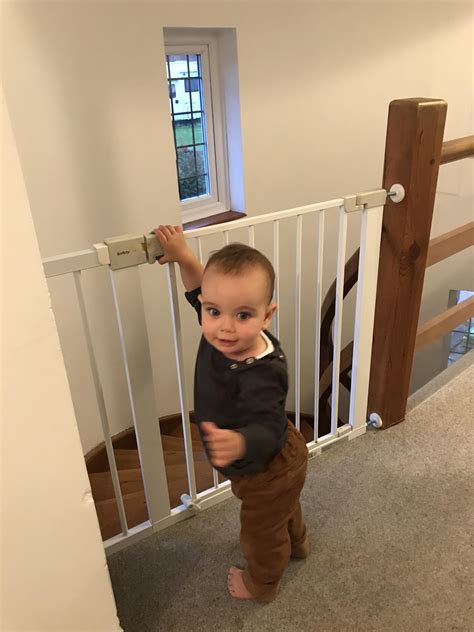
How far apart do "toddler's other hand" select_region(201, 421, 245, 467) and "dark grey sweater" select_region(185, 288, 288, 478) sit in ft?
0.07

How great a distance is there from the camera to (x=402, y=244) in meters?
1.73

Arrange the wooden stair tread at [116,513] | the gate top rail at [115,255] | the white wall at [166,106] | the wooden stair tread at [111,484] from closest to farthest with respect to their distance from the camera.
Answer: the gate top rail at [115,255] < the wooden stair tread at [116,513] < the white wall at [166,106] < the wooden stair tread at [111,484]

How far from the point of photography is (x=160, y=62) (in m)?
2.39

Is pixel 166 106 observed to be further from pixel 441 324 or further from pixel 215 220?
pixel 441 324

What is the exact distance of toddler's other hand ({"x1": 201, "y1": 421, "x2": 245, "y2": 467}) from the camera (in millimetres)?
1014

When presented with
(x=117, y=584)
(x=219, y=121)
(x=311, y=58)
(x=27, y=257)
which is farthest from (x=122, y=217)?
(x=27, y=257)

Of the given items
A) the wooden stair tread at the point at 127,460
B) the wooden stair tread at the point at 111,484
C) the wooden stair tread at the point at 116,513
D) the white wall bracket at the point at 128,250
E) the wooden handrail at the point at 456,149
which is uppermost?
the wooden handrail at the point at 456,149

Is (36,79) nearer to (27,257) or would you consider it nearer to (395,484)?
(27,257)

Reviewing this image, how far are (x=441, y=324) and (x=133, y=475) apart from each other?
4.96 feet

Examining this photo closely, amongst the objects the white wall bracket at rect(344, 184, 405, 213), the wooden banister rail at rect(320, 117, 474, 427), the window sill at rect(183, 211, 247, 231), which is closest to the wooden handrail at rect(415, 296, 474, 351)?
the wooden banister rail at rect(320, 117, 474, 427)

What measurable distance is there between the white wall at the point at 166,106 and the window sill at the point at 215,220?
9 cm

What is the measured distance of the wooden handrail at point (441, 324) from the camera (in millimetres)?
2051

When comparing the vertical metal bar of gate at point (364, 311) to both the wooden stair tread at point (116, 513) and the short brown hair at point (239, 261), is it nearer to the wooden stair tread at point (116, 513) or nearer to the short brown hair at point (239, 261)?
the short brown hair at point (239, 261)

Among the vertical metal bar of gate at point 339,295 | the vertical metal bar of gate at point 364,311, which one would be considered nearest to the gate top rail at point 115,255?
the vertical metal bar of gate at point 339,295
